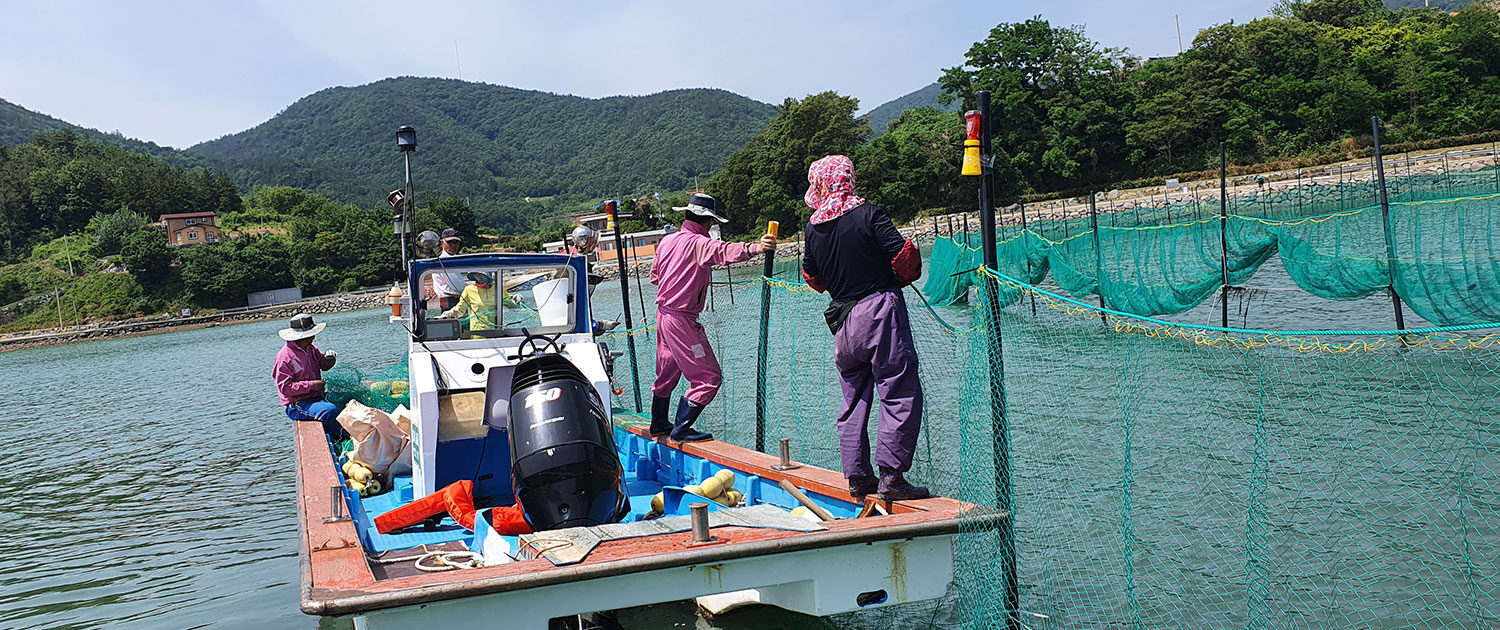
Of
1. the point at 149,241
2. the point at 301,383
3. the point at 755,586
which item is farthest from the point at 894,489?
the point at 149,241

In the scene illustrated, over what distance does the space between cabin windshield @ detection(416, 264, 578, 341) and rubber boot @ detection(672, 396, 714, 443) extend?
1005mm

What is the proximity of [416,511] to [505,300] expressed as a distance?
1.95m

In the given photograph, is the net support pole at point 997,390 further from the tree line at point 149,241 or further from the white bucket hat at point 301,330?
the tree line at point 149,241

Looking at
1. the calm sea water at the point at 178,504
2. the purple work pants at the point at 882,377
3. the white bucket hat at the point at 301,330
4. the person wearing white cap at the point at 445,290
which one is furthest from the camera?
the white bucket hat at the point at 301,330

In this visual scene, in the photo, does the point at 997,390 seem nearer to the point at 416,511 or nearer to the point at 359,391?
the point at 416,511

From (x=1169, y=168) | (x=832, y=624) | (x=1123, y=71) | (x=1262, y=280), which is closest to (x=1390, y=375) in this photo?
(x=832, y=624)

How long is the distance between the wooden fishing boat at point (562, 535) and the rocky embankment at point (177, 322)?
80.9 metres

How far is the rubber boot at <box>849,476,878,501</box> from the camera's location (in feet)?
15.5

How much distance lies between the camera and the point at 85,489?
12.8 m

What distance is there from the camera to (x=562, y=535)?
4.05 metres

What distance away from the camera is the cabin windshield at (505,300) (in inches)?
A: 273

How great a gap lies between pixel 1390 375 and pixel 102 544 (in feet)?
44.5

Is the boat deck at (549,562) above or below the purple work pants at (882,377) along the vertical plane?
A: below

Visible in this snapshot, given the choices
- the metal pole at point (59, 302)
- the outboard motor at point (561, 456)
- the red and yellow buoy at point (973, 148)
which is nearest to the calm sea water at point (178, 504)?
the outboard motor at point (561, 456)
